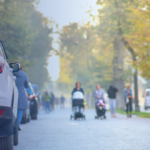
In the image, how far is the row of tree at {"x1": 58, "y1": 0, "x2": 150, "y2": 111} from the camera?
19203 millimetres

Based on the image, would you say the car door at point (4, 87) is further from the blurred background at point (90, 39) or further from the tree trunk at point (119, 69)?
the tree trunk at point (119, 69)

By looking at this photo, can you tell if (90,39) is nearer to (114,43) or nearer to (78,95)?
(114,43)

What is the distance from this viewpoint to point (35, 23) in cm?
4341

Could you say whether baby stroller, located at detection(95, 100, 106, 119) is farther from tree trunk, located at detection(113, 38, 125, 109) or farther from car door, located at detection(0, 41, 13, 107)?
tree trunk, located at detection(113, 38, 125, 109)

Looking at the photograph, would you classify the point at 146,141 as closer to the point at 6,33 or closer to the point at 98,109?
the point at 98,109

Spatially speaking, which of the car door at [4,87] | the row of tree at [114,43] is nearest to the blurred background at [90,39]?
the row of tree at [114,43]

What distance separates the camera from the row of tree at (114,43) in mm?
19203

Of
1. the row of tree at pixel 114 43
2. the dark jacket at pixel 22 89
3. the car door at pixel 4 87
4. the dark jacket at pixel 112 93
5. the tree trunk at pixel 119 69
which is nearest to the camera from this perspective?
the car door at pixel 4 87

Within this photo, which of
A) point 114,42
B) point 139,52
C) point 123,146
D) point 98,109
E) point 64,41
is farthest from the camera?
Answer: point 64,41

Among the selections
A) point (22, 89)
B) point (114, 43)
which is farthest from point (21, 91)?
point (114, 43)

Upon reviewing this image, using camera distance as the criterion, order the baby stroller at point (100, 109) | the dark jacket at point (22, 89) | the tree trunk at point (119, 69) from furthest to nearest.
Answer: the tree trunk at point (119, 69), the baby stroller at point (100, 109), the dark jacket at point (22, 89)

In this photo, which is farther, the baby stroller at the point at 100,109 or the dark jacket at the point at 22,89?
the baby stroller at the point at 100,109

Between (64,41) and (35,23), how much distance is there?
408 cm

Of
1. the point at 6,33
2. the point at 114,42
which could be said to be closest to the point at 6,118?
the point at 6,33
